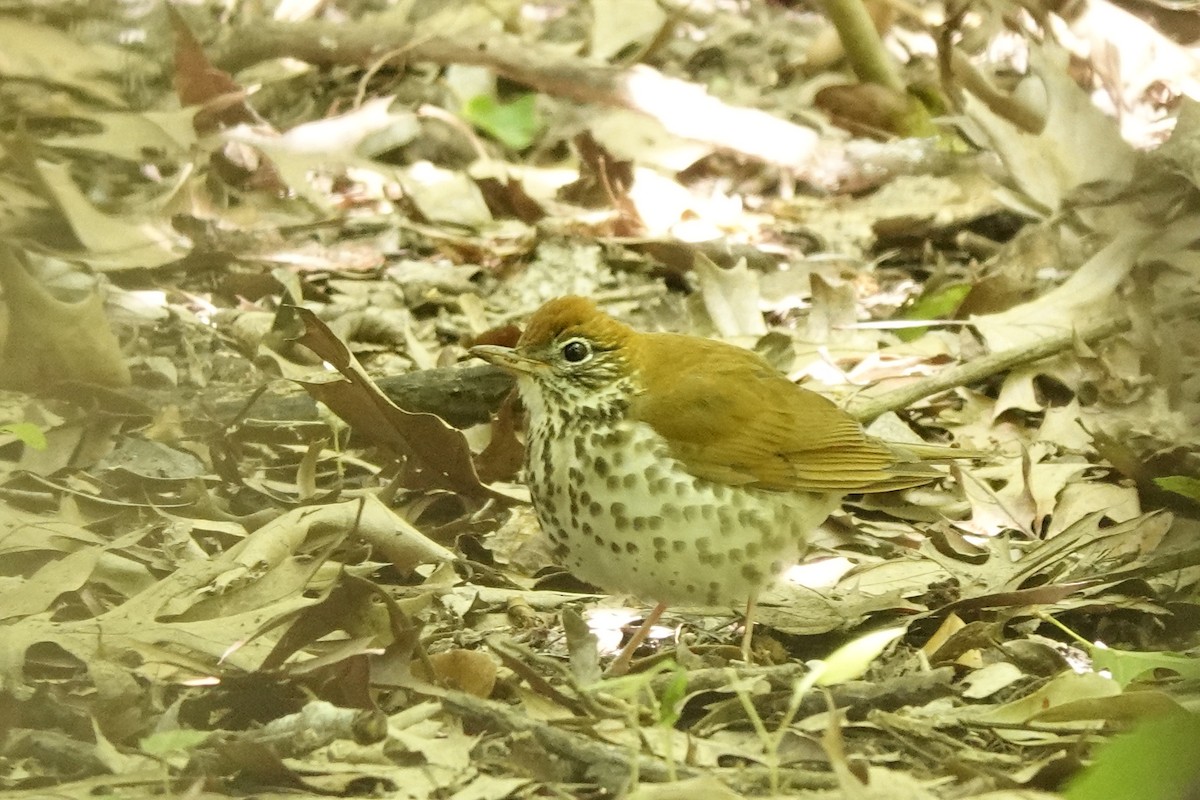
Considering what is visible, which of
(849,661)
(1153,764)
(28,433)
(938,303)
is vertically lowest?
(938,303)

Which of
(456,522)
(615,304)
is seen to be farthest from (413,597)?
(615,304)

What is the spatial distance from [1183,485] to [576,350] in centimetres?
150

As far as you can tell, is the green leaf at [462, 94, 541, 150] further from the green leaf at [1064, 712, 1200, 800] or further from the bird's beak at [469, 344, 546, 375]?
the green leaf at [1064, 712, 1200, 800]

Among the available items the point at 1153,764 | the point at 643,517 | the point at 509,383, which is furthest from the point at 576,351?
the point at 1153,764

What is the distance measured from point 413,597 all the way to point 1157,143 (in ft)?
11.8

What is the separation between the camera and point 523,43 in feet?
21.2

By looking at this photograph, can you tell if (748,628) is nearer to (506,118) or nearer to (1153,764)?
(1153,764)

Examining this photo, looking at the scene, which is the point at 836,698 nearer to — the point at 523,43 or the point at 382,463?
the point at 382,463

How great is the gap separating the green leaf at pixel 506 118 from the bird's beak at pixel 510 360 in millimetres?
3032

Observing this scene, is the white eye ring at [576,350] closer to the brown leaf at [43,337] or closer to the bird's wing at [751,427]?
the bird's wing at [751,427]

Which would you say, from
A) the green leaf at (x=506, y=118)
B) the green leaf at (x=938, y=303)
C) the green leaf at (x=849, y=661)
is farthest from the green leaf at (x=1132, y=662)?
the green leaf at (x=506, y=118)

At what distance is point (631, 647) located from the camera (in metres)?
3.11

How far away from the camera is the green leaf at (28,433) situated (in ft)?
12.1

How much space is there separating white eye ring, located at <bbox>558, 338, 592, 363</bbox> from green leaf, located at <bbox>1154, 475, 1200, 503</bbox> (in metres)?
1.45
